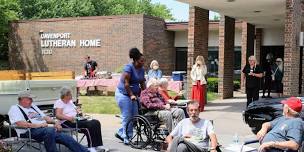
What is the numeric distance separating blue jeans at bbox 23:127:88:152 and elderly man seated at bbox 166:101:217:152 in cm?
189

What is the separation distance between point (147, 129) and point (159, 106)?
0.53m

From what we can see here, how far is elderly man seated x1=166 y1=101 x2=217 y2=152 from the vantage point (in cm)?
664

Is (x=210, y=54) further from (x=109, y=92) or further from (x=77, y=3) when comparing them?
(x=77, y=3)

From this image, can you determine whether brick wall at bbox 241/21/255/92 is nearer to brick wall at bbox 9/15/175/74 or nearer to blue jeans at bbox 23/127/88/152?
brick wall at bbox 9/15/175/74

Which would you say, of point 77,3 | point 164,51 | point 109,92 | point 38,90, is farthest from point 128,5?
point 38,90

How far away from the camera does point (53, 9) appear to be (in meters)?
50.4

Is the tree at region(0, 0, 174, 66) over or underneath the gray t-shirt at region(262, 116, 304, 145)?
over

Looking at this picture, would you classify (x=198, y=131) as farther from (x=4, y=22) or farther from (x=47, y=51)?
(x=4, y=22)

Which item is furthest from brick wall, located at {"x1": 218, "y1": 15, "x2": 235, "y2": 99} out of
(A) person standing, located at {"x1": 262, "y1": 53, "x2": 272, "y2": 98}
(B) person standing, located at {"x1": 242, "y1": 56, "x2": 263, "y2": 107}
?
(B) person standing, located at {"x1": 242, "y1": 56, "x2": 263, "y2": 107}

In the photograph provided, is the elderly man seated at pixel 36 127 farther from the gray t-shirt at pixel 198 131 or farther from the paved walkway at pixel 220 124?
the gray t-shirt at pixel 198 131

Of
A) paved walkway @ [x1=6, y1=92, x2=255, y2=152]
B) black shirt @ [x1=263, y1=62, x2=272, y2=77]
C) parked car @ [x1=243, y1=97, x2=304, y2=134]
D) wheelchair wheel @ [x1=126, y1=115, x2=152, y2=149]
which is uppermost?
black shirt @ [x1=263, y1=62, x2=272, y2=77]

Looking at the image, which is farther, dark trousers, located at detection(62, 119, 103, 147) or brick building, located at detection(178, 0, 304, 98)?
brick building, located at detection(178, 0, 304, 98)

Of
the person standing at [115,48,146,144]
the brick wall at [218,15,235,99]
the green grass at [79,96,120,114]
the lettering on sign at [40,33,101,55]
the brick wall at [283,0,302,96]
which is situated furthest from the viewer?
the lettering on sign at [40,33,101,55]

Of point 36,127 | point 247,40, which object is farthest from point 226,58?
point 36,127
